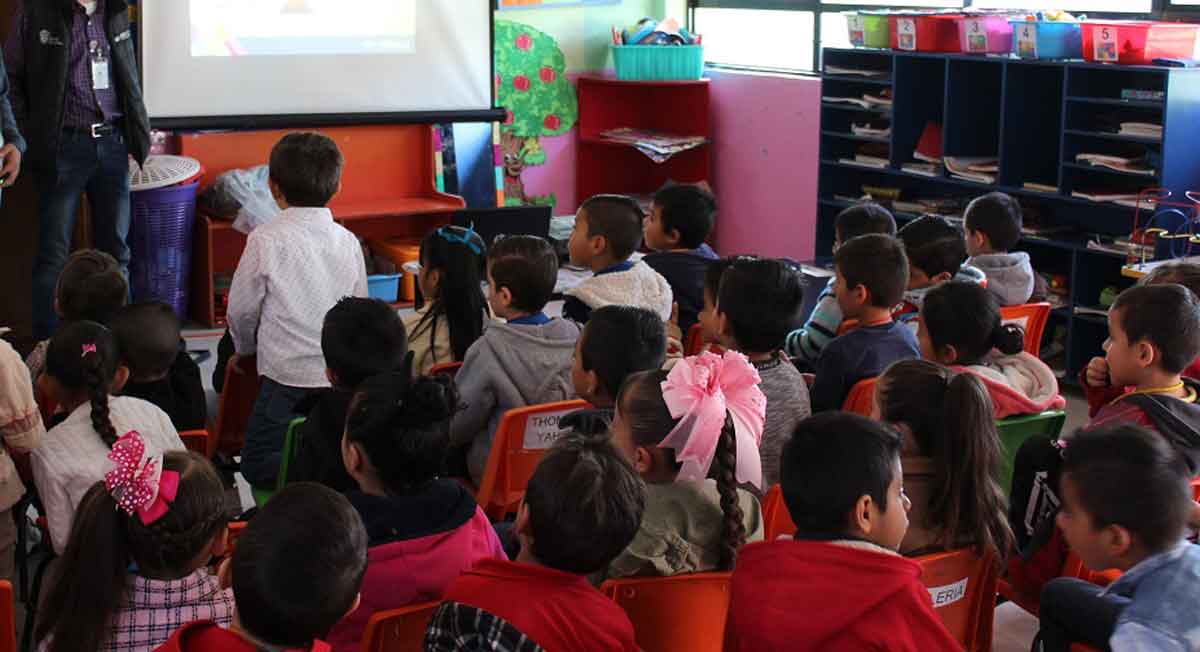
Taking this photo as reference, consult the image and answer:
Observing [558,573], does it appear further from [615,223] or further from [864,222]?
[864,222]

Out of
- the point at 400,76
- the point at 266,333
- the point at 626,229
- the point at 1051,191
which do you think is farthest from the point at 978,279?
the point at 400,76

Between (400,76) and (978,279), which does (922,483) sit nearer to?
(978,279)

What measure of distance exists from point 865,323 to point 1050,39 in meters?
2.27

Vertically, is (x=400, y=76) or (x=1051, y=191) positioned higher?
(x=400, y=76)

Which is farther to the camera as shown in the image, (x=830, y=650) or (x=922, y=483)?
(x=922, y=483)

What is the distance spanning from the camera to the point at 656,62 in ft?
22.4

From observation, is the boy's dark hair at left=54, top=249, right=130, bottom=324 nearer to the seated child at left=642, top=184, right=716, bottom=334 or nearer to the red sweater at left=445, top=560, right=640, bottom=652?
the seated child at left=642, top=184, right=716, bottom=334

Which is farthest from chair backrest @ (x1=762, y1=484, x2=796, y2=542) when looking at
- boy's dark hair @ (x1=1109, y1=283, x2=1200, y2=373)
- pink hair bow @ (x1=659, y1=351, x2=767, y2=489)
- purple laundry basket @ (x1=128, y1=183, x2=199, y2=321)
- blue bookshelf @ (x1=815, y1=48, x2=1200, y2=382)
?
purple laundry basket @ (x1=128, y1=183, x2=199, y2=321)

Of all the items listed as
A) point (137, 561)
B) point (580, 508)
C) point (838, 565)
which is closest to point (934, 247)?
point (838, 565)

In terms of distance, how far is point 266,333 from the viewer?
3.42m

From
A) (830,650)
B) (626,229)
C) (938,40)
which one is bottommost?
(830,650)

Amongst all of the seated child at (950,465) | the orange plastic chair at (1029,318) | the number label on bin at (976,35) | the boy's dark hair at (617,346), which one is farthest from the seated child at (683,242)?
the number label on bin at (976,35)

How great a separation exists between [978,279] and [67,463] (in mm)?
2326

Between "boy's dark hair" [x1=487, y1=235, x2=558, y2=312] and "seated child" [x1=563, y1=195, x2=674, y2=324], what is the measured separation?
300 millimetres
